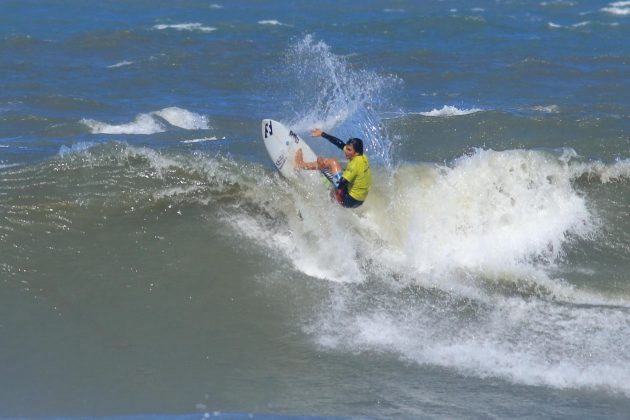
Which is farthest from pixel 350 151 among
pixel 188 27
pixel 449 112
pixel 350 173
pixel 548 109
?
pixel 188 27

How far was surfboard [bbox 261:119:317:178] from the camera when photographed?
11.7 m

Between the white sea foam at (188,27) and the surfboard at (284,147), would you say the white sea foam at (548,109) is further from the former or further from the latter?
the white sea foam at (188,27)

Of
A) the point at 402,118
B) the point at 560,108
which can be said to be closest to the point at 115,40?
the point at 402,118

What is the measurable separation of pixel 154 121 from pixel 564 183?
7650mm

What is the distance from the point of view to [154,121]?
16.7 metres

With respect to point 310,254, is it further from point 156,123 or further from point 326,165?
point 156,123

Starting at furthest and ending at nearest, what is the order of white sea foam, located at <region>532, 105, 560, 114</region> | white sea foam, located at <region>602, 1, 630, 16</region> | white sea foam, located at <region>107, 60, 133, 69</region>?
white sea foam, located at <region>602, 1, 630, 16</region> → white sea foam, located at <region>107, 60, 133, 69</region> → white sea foam, located at <region>532, 105, 560, 114</region>

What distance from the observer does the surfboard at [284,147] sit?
11656 mm

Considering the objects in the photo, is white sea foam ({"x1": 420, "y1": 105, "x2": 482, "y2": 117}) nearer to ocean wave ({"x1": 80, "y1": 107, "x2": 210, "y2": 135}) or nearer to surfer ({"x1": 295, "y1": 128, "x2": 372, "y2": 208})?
ocean wave ({"x1": 80, "y1": 107, "x2": 210, "y2": 135})

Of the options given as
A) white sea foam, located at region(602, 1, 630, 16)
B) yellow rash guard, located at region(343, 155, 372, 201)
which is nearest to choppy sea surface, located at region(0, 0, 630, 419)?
yellow rash guard, located at region(343, 155, 372, 201)

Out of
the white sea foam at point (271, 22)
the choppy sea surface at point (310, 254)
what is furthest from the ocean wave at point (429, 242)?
the white sea foam at point (271, 22)

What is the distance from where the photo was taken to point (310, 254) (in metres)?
10.8

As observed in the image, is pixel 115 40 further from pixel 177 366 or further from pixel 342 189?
pixel 177 366

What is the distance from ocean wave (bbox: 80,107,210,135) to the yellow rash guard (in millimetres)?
6308
